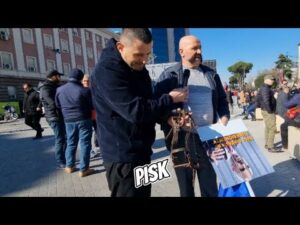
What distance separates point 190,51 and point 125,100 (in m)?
0.89

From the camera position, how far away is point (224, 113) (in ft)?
7.43

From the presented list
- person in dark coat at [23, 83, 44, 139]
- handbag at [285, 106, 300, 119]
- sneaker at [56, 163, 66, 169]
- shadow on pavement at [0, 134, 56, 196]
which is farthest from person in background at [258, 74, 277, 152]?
person in dark coat at [23, 83, 44, 139]

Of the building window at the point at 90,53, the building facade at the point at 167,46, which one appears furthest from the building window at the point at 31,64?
the building facade at the point at 167,46

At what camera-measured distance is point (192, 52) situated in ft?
6.81

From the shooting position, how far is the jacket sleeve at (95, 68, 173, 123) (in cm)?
147

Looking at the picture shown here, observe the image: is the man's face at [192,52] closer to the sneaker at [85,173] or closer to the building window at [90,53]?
the sneaker at [85,173]

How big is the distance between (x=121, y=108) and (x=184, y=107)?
2.21 feet

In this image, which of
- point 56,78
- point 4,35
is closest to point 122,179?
point 56,78

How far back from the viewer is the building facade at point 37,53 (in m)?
23.6

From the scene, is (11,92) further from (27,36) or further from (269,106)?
(269,106)
